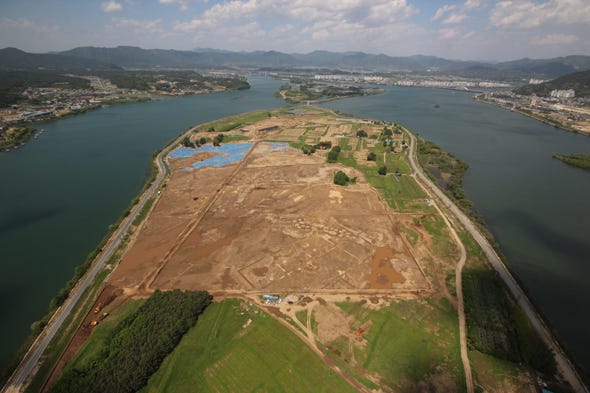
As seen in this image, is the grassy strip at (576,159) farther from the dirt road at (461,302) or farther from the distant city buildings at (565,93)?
the distant city buildings at (565,93)

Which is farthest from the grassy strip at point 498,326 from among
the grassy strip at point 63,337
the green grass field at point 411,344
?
the grassy strip at point 63,337

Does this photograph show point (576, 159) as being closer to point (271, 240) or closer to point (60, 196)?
point (271, 240)

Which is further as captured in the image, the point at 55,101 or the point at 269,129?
the point at 55,101

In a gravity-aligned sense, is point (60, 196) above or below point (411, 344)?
above

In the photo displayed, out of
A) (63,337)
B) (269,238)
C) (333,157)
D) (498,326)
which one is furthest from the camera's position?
(333,157)

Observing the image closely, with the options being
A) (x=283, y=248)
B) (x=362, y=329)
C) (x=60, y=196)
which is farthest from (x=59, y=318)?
(x=60, y=196)

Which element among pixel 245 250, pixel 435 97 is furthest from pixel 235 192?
pixel 435 97

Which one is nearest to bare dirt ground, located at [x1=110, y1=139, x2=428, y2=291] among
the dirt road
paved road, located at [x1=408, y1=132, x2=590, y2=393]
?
the dirt road
